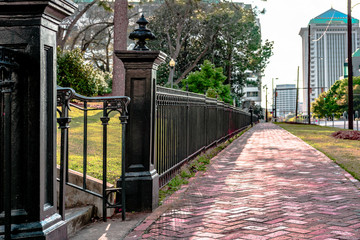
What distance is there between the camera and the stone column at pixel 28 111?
3041mm

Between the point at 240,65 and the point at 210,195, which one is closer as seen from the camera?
the point at 210,195

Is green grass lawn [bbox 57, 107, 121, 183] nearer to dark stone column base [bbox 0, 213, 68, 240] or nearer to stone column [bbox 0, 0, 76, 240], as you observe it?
dark stone column base [bbox 0, 213, 68, 240]

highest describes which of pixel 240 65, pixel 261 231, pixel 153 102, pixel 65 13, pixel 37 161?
pixel 240 65

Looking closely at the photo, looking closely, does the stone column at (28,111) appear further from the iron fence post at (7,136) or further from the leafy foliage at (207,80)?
the leafy foliage at (207,80)

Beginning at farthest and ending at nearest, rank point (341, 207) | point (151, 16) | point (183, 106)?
point (151, 16)
point (183, 106)
point (341, 207)

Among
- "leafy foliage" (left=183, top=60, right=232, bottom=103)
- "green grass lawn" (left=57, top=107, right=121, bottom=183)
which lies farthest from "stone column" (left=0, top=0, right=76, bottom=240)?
"leafy foliage" (left=183, top=60, right=232, bottom=103)

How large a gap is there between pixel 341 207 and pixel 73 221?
3.28 meters

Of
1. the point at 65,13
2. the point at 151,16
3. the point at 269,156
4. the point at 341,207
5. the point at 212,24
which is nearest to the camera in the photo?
the point at 65,13

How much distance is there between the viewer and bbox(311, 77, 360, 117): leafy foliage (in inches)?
3342

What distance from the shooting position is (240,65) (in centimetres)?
4103

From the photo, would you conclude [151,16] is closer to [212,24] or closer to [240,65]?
[212,24]

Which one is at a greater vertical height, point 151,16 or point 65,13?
point 151,16

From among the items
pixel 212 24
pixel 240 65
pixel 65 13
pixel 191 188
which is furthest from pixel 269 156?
pixel 240 65

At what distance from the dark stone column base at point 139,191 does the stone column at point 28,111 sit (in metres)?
2.02
